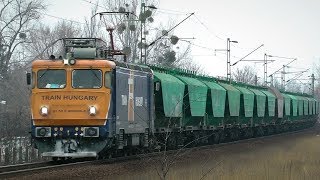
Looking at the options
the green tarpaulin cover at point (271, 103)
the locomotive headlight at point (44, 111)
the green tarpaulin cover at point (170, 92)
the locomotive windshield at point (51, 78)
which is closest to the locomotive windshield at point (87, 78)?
the locomotive windshield at point (51, 78)

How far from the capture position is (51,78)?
18.8 metres

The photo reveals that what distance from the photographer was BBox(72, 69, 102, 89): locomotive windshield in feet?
61.0

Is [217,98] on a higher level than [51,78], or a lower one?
lower

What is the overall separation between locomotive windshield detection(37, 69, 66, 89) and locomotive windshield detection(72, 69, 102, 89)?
0.38 m

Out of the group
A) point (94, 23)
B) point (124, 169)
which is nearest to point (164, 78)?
point (124, 169)

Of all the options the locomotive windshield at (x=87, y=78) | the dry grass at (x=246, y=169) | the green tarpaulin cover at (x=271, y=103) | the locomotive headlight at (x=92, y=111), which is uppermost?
the locomotive windshield at (x=87, y=78)

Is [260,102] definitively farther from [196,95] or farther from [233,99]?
[196,95]

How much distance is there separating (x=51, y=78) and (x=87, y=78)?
1178 mm

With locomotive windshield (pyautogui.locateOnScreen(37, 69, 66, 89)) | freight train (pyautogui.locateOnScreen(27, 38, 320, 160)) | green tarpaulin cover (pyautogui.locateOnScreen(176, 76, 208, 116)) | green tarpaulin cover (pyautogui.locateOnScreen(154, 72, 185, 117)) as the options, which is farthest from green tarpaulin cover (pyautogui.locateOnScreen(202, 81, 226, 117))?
locomotive windshield (pyautogui.locateOnScreen(37, 69, 66, 89))

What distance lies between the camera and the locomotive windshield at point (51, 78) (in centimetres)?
1866

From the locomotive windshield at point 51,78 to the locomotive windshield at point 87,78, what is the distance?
0.38 meters

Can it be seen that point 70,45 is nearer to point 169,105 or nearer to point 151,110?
point 151,110

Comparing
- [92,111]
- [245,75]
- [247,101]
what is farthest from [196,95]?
[245,75]

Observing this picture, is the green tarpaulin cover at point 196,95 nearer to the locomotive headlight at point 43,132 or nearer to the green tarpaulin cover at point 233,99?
the green tarpaulin cover at point 233,99
